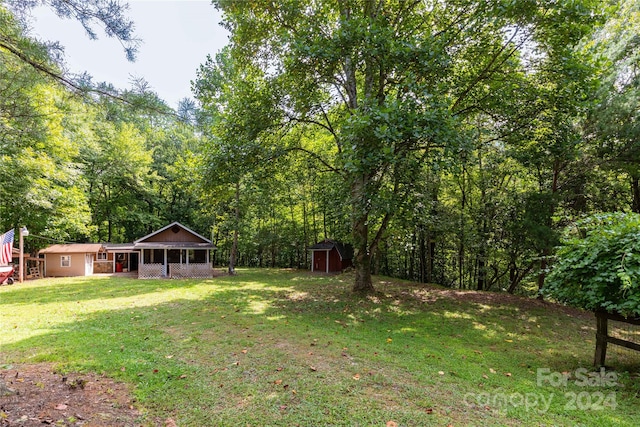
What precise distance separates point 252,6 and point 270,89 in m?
2.48

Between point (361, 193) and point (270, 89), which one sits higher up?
point (270, 89)

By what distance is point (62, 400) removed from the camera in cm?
342

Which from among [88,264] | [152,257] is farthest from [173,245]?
[88,264]

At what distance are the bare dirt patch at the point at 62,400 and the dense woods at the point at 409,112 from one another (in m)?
3.30

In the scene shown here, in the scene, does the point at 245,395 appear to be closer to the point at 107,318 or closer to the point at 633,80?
the point at 107,318

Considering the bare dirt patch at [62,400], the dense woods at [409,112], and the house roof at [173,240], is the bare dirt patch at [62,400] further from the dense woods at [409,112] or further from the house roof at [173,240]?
the house roof at [173,240]

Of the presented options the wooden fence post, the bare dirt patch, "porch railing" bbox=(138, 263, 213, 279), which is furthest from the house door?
the bare dirt patch

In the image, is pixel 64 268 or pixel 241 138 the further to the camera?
pixel 64 268

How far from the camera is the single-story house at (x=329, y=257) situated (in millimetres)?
23109

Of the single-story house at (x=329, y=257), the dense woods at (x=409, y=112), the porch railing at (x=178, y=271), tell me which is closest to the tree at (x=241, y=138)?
the dense woods at (x=409, y=112)

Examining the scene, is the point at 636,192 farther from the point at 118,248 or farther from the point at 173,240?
the point at 118,248

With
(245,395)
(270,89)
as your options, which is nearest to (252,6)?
(270,89)

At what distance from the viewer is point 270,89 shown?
34.7ft

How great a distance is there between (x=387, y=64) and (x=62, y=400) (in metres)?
9.08
